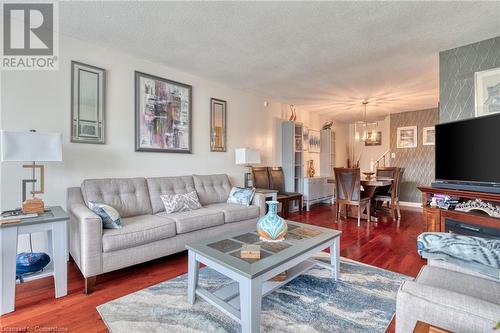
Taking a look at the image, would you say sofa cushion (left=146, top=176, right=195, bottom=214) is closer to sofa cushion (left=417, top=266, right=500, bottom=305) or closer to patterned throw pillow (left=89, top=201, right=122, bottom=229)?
patterned throw pillow (left=89, top=201, right=122, bottom=229)

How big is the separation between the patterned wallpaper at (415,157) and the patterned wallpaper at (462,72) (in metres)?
3.33

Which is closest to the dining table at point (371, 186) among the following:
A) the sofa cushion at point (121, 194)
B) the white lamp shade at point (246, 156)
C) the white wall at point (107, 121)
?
the white lamp shade at point (246, 156)

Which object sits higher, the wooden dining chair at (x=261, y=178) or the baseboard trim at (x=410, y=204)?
the wooden dining chair at (x=261, y=178)

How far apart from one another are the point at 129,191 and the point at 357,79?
12.1ft

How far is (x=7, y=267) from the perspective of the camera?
1.66 metres

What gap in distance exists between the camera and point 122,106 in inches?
114

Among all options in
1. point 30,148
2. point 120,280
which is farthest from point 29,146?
point 120,280

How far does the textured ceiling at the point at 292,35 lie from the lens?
208cm

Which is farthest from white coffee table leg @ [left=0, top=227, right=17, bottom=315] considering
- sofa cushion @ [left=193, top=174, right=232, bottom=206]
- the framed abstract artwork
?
sofa cushion @ [left=193, top=174, right=232, bottom=206]

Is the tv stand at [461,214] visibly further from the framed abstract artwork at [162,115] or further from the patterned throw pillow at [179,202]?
the framed abstract artwork at [162,115]

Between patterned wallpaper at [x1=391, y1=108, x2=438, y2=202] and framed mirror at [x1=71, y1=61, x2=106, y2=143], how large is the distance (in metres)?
6.63

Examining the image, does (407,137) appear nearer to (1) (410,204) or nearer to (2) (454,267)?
(1) (410,204)

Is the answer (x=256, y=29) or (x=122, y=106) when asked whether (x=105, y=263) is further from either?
(x=256, y=29)

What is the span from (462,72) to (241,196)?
3.13 m
